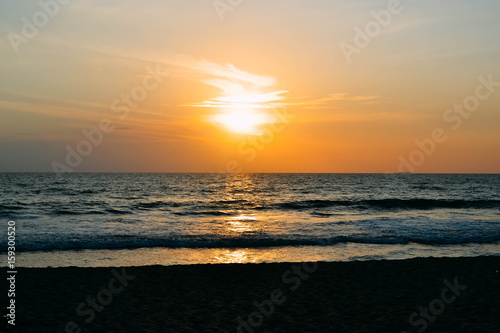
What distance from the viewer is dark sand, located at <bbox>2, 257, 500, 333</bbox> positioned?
404 inches

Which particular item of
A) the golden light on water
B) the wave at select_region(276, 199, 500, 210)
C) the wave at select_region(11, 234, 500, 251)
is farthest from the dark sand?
the wave at select_region(276, 199, 500, 210)

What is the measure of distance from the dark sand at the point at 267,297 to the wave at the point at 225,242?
654cm

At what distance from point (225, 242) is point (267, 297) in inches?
438

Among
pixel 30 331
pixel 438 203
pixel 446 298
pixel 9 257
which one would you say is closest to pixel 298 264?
pixel 446 298

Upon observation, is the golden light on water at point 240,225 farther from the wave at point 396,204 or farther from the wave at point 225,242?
the wave at point 396,204

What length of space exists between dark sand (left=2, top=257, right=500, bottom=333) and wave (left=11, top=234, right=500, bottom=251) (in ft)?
21.5

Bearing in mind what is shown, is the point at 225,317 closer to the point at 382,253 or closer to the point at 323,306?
the point at 323,306

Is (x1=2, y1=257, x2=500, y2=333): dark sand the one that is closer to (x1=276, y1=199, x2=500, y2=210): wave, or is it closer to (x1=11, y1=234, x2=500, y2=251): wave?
(x1=11, y1=234, x2=500, y2=251): wave

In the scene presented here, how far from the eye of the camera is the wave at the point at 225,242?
22142mm

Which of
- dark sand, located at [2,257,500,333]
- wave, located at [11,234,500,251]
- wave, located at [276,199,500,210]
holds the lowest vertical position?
dark sand, located at [2,257,500,333]

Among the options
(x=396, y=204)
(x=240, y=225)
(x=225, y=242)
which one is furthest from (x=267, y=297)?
(x=396, y=204)

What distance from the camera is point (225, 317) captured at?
10898 millimetres

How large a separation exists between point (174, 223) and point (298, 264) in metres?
19.6

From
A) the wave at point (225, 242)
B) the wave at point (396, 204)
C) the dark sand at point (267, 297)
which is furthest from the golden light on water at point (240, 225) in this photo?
the wave at point (396, 204)
